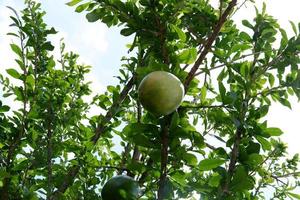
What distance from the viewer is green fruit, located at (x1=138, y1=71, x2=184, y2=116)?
6.66 ft

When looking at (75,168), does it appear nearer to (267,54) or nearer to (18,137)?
(18,137)

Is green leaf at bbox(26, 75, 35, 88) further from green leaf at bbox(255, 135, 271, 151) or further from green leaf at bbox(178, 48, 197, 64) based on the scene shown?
green leaf at bbox(255, 135, 271, 151)

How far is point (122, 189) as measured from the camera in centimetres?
219

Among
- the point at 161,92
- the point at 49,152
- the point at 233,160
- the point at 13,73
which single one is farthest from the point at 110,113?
the point at 233,160

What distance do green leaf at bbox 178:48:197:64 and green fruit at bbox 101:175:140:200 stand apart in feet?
2.18

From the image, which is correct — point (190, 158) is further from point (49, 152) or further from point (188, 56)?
point (49, 152)

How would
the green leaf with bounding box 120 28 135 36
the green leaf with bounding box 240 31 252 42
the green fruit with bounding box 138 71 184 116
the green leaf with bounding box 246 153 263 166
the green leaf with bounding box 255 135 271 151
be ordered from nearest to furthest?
the green fruit with bounding box 138 71 184 116 < the green leaf with bounding box 246 153 263 166 < the green leaf with bounding box 255 135 271 151 < the green leaf with bounding box 120 28 135 36 < the green leaf with bounding box 240 31 252 42

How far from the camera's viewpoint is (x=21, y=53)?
3027mm

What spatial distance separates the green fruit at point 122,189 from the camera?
7.20 ft

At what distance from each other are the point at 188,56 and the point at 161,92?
321 mm

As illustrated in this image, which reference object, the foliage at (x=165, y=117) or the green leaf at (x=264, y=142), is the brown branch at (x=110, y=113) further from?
the green leaf at (x=264, y=142)

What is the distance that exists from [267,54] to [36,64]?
156 cm

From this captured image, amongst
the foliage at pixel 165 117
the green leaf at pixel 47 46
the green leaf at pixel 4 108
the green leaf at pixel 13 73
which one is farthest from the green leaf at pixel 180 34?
the green leaf at pixel 4 108

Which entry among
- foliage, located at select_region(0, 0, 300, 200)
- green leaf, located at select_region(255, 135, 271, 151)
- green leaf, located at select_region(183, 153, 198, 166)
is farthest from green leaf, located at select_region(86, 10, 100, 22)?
green leaf, located at select_region(255, 135, 271, 151)
